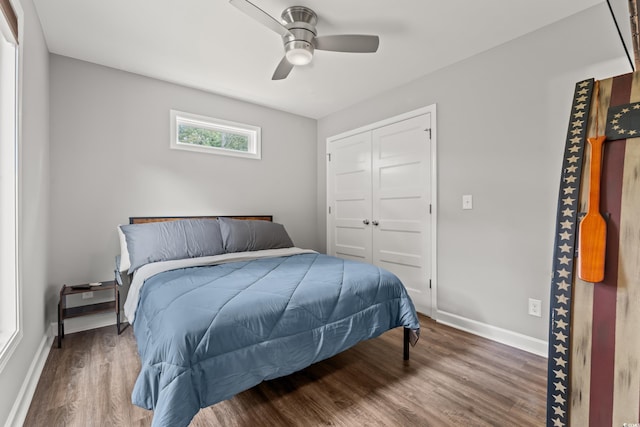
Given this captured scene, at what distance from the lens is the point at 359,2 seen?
2.03 meters

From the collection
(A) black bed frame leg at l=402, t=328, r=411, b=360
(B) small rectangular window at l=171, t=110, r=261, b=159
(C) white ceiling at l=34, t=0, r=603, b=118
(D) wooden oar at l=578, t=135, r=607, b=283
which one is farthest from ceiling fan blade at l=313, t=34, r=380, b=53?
(A) black bed frame leg at l=402, t=328, r=411, b=360

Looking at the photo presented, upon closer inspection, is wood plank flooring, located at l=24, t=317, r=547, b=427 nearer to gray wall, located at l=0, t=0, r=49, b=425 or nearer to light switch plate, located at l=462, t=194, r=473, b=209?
gray wall, located at l=0, t=0, r=49, b=425

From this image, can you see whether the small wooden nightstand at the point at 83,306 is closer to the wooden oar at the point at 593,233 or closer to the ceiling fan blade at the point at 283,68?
the ceiling fan blade at the point at 283,68

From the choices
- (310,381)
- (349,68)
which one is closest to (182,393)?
(310,381)

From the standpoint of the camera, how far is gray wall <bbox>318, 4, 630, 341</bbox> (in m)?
2.19

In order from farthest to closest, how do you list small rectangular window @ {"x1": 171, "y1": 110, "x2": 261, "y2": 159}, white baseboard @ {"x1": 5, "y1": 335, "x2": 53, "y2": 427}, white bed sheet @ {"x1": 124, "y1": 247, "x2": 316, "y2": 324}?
small rectangular window @ {"x1": 171, "y1": 110, "x2": 261, "y2": 159} < white bed sheet @ {"x1": 124, "y1": 247, "x2": 316, "y2": 324} < white baseboard @ {"x1": 5, "y1": 335, "x2": 53, "y2": 427}

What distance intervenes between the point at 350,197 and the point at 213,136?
1.90m

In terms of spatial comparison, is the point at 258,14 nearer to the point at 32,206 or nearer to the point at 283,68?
the point at 283,68

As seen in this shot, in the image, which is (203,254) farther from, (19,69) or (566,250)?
(566,250)

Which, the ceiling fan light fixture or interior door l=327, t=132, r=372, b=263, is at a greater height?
the ceiling fan light fixture

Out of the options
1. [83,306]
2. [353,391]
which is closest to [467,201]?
[353,391]

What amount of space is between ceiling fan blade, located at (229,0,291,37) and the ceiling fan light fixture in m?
0.09

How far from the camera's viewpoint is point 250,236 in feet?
10.3

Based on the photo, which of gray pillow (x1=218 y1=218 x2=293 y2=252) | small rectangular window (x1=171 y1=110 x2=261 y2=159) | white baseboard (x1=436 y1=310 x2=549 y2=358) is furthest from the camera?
small rectangular window (x1=171 y1=110 x2=261 y2=159)
